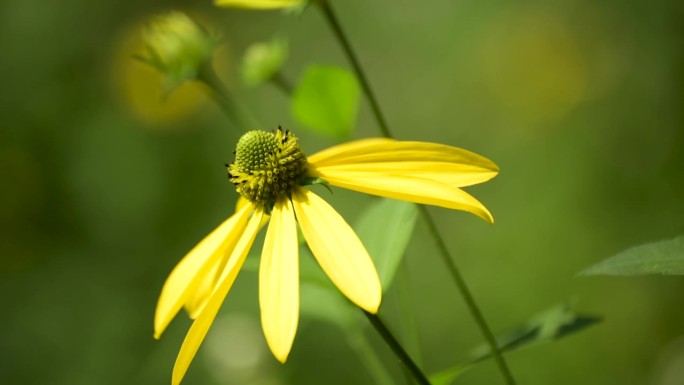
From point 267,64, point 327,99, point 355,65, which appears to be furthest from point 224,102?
point 355,65

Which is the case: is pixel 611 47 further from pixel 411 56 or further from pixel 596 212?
pixel 411 56

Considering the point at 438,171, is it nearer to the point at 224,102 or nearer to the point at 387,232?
the point at 387,232

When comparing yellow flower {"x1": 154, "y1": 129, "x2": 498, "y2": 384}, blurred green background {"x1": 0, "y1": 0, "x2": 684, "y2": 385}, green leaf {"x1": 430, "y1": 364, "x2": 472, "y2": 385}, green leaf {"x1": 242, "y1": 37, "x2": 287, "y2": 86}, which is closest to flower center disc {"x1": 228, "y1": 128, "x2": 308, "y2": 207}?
yellow flower {"x1": 154, "y1": 129, "x2": 498, "y2": 384}

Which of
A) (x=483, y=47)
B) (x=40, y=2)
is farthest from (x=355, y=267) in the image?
(x=40, y=2)

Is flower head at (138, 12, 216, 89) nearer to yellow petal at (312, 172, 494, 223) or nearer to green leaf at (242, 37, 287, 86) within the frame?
green leaf at (242, 37, 287, 86)

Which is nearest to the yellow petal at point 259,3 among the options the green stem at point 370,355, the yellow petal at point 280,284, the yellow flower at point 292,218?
the yellow flower at point 292,218

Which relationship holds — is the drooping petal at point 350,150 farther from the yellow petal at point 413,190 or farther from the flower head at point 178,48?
the flower head at point 178,48
